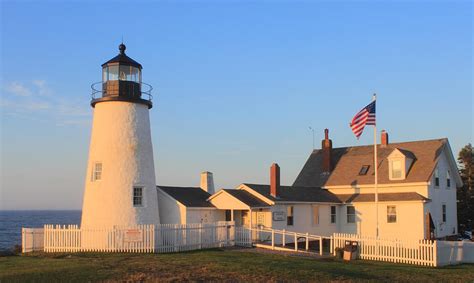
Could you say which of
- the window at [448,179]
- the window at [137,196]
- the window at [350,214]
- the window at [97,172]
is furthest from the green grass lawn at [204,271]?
the window at [448,179]

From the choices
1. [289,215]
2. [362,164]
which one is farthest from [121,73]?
[362,164]

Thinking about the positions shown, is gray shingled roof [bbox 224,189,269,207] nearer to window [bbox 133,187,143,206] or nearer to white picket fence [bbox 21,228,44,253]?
window [bbox 133,187,143,206]

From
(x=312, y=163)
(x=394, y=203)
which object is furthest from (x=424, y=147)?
(x=312, y=163)

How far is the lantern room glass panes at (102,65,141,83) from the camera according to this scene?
28266 mm

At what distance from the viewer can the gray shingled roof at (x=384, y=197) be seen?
3266cm

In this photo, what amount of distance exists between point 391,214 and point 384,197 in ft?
3.66

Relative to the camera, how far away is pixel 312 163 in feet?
136

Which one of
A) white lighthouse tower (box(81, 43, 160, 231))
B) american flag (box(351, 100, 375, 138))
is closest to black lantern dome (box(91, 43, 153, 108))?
white lighthouse tower (box(81, 43, 160, 231))

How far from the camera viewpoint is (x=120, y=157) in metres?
28.1

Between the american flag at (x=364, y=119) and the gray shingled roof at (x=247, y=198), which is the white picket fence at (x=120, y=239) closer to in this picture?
the gray shingled roof at (x=247, y=198)

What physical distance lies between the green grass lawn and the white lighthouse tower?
5.42 m

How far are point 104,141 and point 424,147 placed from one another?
20502mm

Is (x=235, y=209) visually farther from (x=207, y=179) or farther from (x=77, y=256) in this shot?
(x=77, y=256)

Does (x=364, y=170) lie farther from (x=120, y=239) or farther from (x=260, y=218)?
(x=120, y=239)
